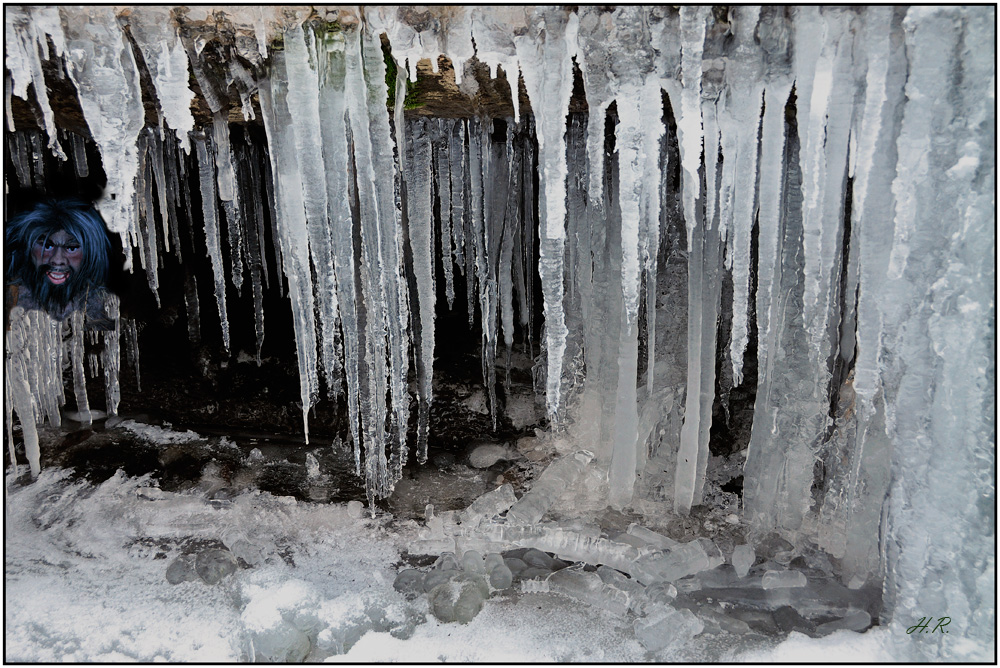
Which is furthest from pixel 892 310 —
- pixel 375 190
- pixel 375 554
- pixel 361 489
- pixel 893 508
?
pixel 361 489

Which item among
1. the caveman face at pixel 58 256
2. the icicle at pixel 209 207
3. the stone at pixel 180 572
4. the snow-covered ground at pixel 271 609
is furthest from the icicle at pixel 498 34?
the caveman face at pixel 58 256

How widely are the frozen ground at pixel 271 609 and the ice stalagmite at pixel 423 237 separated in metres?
0.88

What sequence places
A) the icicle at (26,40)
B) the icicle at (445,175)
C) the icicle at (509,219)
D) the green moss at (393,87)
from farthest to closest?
the icicle at (509,219) → the icicle at (445,175) → the green moss at (393,87) → the icicle at (26,40)

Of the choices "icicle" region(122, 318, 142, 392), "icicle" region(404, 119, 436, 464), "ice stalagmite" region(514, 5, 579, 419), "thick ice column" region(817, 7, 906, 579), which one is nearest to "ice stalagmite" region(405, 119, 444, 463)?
"icicle" region(404, 119, 436, 464)

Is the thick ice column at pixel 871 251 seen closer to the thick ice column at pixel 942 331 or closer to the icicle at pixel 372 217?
the thick ice column at pixel 942 331

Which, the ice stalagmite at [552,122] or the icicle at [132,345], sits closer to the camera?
the ice stalagmite at [552,122]

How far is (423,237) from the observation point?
271 cm

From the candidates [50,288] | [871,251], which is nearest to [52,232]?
[50,288]

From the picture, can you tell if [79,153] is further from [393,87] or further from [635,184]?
[635,184]

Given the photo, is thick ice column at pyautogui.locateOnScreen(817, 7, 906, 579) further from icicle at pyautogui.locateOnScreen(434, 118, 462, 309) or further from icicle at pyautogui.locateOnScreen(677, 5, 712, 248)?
icicle at pyautogui.locateOnScreen(434, 118, 462, 309)

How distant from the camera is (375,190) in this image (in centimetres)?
228

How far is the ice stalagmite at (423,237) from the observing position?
8.85ft

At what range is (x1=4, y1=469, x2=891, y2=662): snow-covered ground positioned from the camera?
2.12 m

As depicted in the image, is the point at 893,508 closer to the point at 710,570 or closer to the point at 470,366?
the point at 710,570
